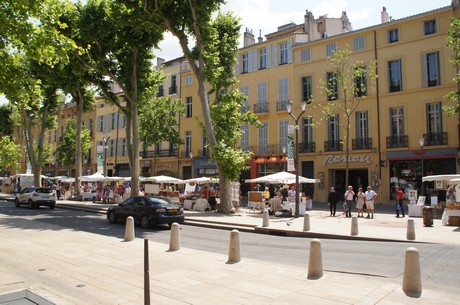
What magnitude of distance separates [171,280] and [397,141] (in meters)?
25.2

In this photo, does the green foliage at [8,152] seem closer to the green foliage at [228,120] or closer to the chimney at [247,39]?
the chimney at [247,39]

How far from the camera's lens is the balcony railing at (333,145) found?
99.8ft

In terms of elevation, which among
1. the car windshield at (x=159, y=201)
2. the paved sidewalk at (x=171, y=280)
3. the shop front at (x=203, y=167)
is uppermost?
the shop front at (x=203, y=167)

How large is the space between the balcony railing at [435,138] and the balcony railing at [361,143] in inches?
151

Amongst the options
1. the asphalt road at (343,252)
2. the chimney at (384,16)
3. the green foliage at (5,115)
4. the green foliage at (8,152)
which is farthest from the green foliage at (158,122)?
the green foliage at (8,152)

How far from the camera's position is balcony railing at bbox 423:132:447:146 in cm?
2612

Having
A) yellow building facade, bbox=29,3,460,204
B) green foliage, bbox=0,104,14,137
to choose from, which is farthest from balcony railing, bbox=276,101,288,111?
green foliage, bbox=0,104,14,137

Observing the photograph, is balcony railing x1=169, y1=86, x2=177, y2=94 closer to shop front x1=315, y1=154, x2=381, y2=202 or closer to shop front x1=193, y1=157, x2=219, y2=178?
shop front x1=193, y1=157, x2=219, y2=178

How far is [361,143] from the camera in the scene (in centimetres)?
2955

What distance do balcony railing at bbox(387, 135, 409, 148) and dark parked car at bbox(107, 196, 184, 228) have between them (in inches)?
729

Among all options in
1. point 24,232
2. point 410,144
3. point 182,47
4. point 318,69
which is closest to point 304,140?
point 318,69

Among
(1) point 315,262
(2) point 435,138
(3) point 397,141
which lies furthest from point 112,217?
(2) point 435,138

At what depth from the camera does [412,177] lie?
27.6 metres

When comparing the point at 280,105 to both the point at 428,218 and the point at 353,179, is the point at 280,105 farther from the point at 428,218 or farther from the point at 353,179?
the point at 428,218
